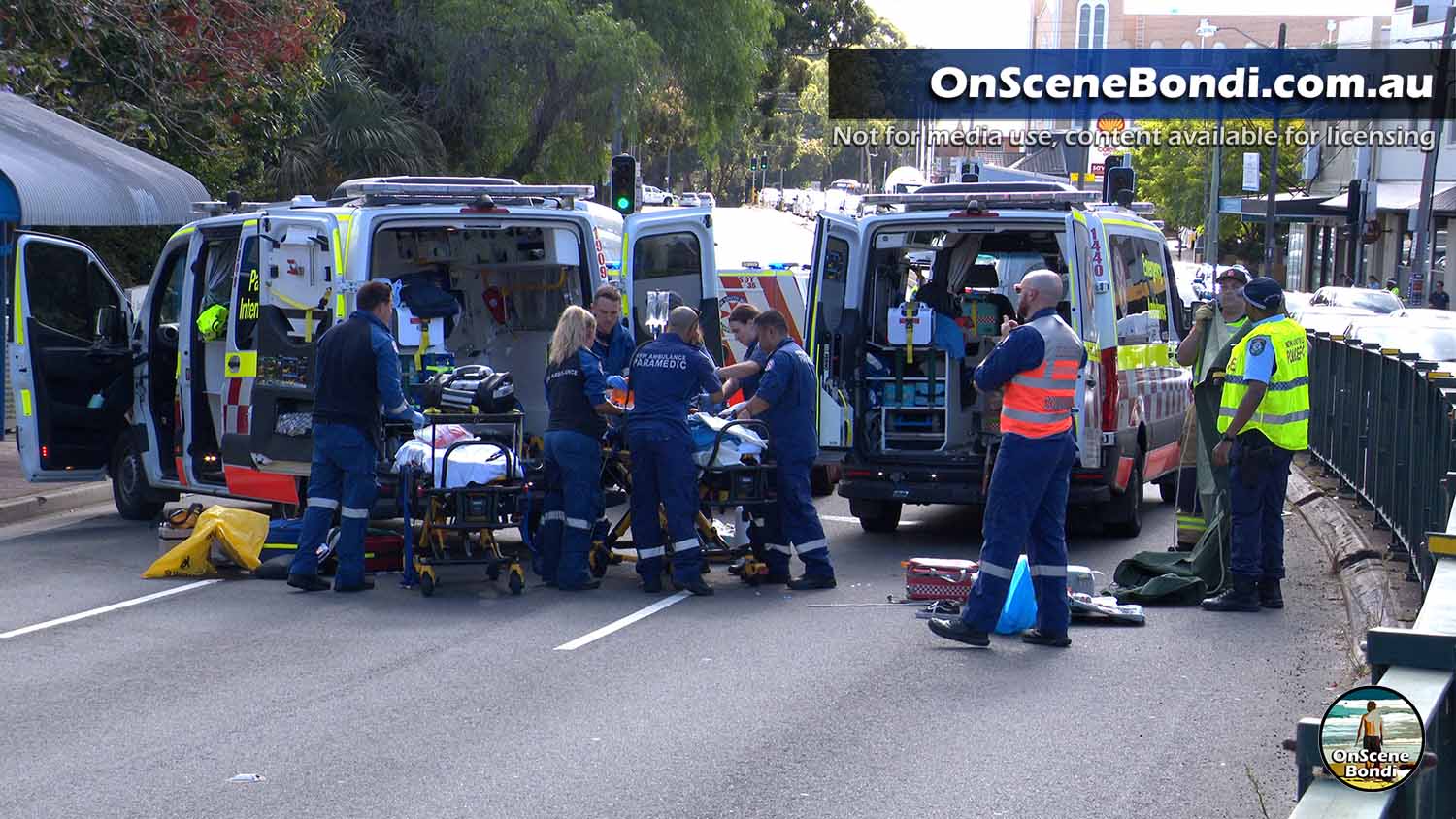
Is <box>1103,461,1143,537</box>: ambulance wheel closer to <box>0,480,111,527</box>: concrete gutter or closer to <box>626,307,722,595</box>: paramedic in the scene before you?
<box>626,307,722,595</box>: paramedic

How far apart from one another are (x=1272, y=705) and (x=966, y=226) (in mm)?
5089

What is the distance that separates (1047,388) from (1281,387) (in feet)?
5.86

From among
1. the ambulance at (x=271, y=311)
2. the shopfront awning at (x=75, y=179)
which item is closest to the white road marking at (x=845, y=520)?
the ambulance at (x=271, y=311)

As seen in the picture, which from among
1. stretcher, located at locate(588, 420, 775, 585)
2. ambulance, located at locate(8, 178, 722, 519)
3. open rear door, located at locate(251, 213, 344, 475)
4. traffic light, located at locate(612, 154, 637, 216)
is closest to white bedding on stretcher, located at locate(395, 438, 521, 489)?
stretcher, located at locate(588, 420, 775, 585)

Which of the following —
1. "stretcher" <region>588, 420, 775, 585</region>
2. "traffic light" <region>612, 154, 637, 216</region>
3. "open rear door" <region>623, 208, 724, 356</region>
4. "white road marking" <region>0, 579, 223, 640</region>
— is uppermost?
"traffic light" <region>612, 154, 637, 216</region>

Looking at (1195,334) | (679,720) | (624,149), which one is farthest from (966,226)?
(624,149)

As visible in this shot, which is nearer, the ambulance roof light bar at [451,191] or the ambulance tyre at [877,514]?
the ambulance roof light bar at [451,191]

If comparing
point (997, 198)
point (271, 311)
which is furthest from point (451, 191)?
point (997, 198)

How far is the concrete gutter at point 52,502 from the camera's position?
46.3ft

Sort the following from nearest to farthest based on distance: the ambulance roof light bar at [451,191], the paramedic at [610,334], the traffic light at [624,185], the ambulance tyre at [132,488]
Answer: the paramedic at [610,334], the ambulance roof light bar at [451,191], the ambulance tyre at [132,488], the traffic light at [624,185]

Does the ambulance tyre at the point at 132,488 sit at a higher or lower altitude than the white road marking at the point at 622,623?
higher

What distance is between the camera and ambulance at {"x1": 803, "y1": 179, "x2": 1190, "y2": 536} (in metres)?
11.9

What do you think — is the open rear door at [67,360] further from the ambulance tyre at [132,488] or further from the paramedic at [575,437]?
the paramedic at [575,437]

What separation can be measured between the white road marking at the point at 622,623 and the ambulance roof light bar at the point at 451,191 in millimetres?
3182
